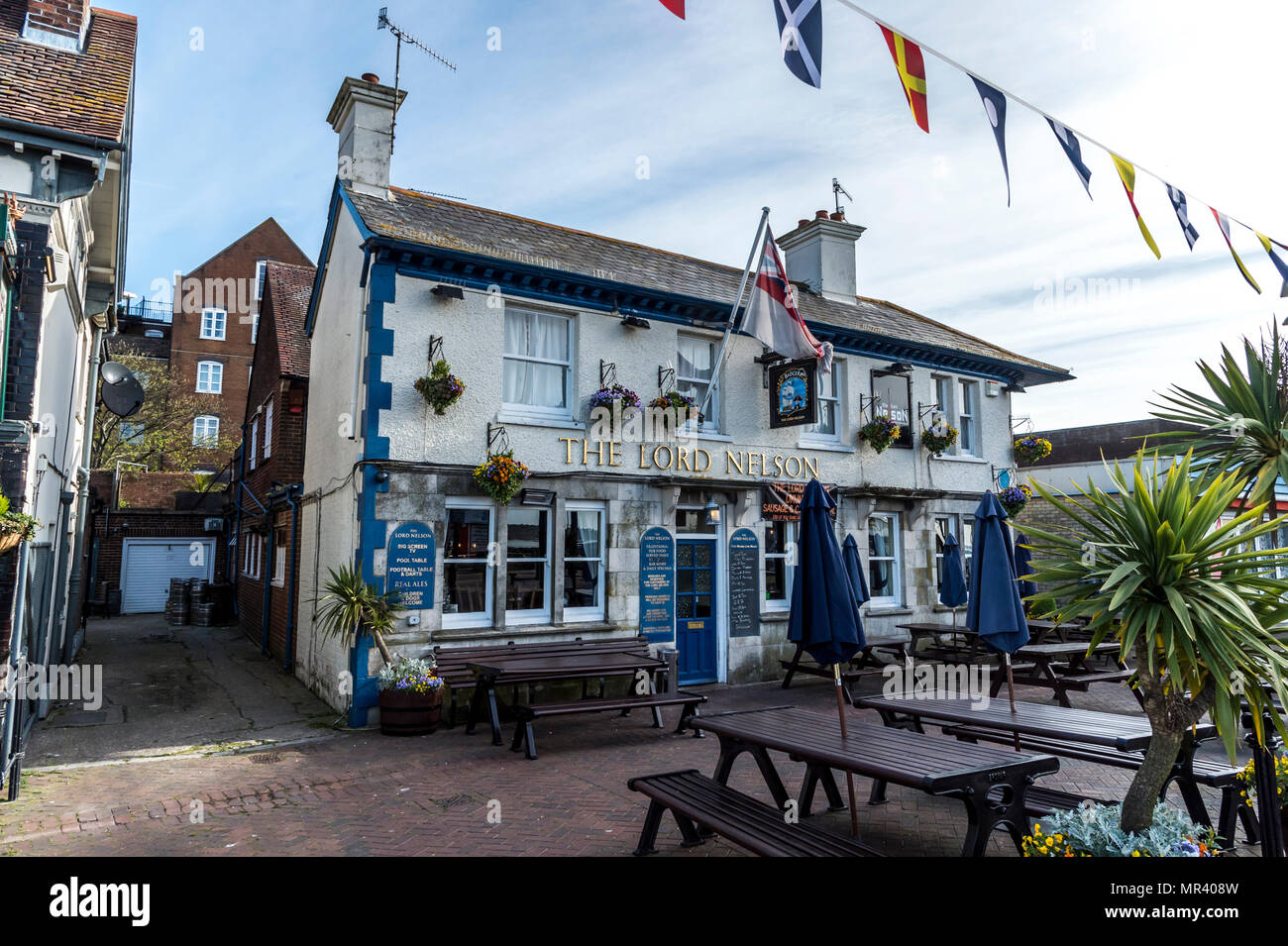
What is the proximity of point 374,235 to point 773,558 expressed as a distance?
8.10 meters

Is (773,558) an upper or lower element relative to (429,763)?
upper

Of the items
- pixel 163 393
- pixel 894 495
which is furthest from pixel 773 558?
pixel 163 393

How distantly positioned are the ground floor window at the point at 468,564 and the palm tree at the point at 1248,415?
7946mm

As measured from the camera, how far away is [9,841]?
572cm

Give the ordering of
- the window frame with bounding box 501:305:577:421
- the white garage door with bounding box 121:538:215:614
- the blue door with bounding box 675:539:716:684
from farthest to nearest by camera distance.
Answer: the white garage door with bounding box 121:538:215:614 < the blue door with bounding box 675:539:716:684 < the window frame with bounding box 501:305:577:421

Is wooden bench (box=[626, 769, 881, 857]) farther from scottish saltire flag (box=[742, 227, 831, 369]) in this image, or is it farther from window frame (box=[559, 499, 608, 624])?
scottish saltire flag (box=[742, 227, 831, 369])

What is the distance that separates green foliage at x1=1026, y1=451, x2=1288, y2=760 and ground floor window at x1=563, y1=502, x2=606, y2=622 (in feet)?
25.7

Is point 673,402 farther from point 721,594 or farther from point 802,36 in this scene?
point 802,36

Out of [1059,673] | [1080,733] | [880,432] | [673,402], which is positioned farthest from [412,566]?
[1059,673]

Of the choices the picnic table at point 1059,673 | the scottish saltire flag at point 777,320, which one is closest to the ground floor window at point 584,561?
the scottish saltire flag at point 777,320

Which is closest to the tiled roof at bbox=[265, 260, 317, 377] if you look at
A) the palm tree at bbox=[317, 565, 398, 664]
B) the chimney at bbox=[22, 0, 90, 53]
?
the chimney at bbox=[22, 0, 90, 53]

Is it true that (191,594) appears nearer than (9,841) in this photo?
No

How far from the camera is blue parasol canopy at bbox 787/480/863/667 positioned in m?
A: 5.90
